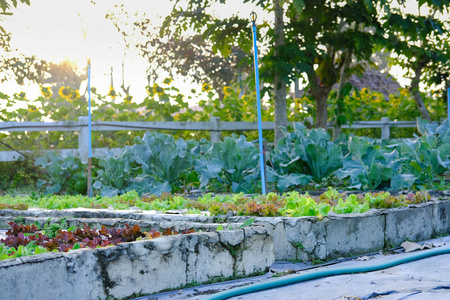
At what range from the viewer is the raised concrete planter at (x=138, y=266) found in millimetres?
3121

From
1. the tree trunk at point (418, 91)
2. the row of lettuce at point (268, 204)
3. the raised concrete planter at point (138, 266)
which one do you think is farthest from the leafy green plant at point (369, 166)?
the tree trunk at point (418, 91)

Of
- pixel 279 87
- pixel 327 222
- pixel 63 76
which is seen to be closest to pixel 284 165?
pixel 279 87

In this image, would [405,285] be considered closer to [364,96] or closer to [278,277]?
[278,277]

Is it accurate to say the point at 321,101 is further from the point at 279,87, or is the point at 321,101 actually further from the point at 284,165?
the point at 284,165

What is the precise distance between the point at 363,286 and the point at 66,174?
6899 millimetres

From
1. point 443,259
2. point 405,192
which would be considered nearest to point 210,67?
point 405,192

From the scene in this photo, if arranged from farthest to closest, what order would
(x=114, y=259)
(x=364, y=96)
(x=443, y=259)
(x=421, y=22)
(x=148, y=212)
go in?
(x=364, y=96) → (x=421, y=22) → (x=148, y=212) → (x=443, y=259) → (x=114, y=259)

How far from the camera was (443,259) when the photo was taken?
4434mm

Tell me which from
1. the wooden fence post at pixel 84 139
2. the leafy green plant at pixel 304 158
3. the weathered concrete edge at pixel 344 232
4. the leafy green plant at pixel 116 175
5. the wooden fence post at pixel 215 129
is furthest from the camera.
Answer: the wooden fence post at pixel 215 129

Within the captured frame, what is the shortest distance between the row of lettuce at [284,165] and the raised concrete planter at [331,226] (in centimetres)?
124

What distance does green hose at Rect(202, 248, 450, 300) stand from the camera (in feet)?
11.3

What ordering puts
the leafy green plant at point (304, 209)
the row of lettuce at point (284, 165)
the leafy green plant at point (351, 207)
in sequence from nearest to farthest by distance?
the leafy green plant at point (304, 209), the leafy green plant at point (351, 207), the row of lettuce at point (284, 165)

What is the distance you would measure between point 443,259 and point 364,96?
12.9 metres

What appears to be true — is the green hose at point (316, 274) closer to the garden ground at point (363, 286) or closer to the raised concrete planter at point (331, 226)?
the garden ground at point (363, 286)
